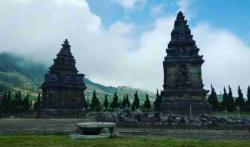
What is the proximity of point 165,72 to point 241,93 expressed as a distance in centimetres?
3972

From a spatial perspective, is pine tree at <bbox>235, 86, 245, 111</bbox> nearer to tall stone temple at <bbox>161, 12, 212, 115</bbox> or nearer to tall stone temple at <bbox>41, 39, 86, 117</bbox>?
tall stone temple at <bbox>161, 12, 212, 115</bbox>

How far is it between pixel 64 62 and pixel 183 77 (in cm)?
2988

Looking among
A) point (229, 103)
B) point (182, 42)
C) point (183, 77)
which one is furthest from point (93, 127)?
point (229, 103)

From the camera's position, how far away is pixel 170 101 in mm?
50125

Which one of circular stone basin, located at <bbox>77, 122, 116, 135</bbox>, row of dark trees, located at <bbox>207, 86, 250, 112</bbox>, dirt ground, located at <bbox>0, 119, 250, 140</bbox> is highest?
row of dark trees, located at <bbox>207, 86, 250, 112</bbox>

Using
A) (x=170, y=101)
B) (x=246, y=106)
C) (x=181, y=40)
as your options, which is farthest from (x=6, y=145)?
(x=246, y=106)

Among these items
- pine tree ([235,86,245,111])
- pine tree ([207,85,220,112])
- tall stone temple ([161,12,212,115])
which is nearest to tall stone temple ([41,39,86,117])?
tall stone temple ([161,12,212,115])

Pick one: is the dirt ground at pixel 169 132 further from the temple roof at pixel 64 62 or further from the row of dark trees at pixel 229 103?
the row of dark trees at pixel 229 103

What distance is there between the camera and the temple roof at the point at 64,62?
67188 mm

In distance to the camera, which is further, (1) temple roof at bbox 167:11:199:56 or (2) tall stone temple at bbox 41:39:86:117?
(2) tall stone temple at bbox 41:39:86:117

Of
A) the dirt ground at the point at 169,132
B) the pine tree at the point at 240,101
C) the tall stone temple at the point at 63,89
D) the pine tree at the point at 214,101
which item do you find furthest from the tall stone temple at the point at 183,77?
the pine tree at the point at 240,101

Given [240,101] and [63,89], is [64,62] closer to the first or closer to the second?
[63,89]

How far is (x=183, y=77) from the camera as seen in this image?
51.0 meters

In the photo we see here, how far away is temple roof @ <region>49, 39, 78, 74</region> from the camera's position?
220 feet
